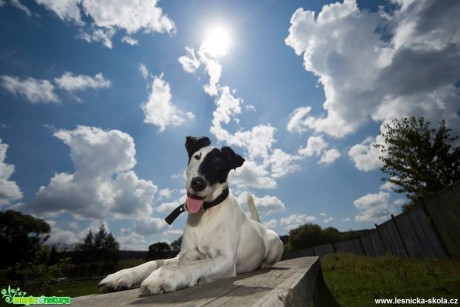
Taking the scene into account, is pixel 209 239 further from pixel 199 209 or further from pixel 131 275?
pixel 131 275

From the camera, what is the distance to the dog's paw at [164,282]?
1537 mm

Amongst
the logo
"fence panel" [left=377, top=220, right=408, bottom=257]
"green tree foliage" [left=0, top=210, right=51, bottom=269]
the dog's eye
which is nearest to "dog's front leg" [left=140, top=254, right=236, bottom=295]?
the logo

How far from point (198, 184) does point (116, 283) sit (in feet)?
4.00

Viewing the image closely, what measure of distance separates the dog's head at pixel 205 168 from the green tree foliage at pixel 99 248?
63.0 m

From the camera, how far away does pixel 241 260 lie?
10.0ft

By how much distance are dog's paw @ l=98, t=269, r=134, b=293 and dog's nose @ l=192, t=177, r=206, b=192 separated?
106 cm

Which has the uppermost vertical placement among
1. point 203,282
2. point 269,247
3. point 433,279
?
point 269,247

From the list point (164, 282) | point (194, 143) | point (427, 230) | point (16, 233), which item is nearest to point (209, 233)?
point (164, 282)

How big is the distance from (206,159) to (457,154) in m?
17.4

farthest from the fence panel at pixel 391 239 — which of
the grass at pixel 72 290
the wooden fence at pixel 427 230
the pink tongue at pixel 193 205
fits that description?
the grass at pixel 72 290

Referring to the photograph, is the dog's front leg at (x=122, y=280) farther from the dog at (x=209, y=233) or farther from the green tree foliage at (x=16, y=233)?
the green tree foliage at (x=16, y=233)

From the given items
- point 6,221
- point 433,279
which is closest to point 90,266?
point 6,221

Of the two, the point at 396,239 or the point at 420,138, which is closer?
the point at 396,239

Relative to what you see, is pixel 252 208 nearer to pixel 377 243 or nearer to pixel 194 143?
pixel 194 143
